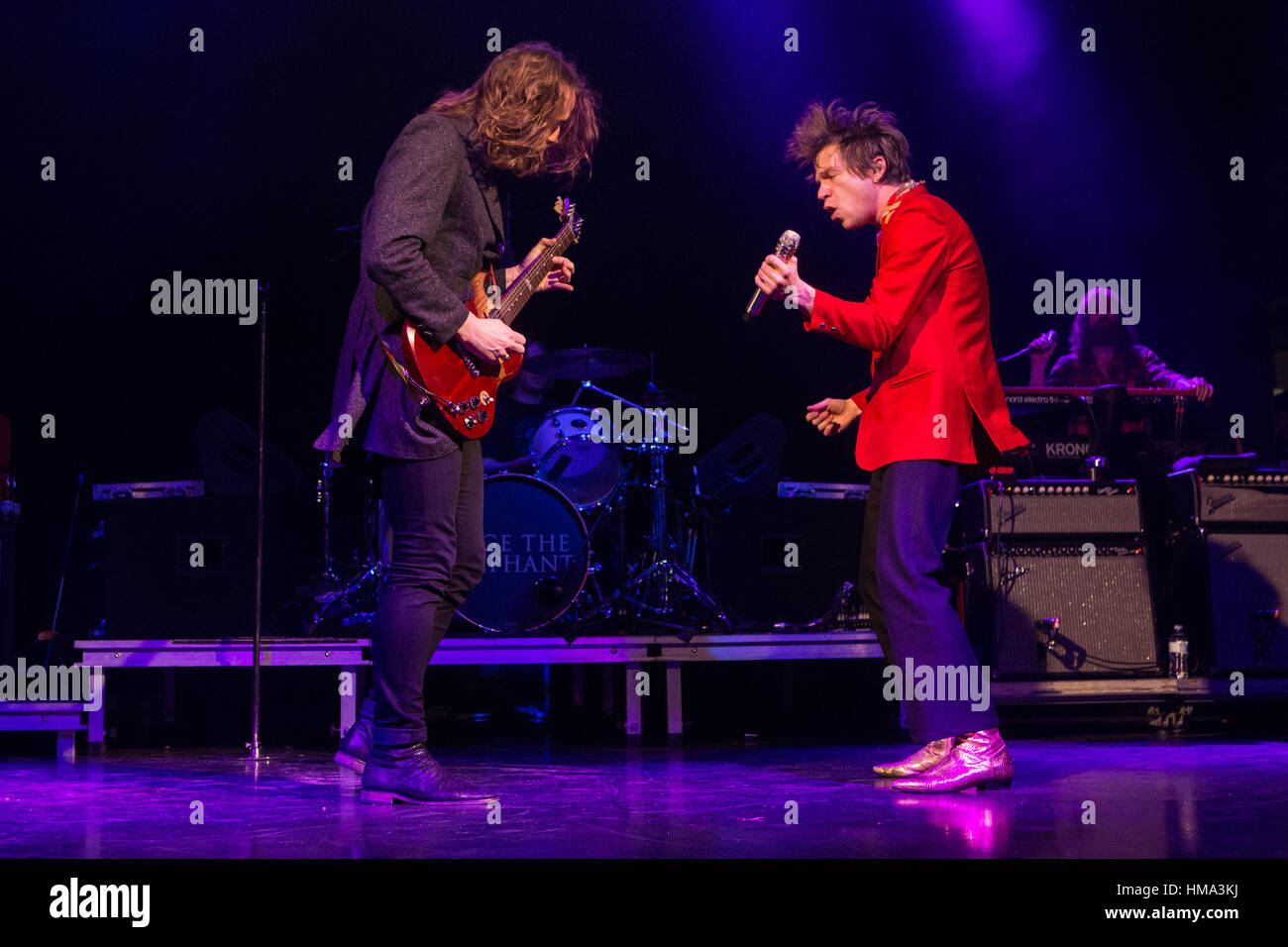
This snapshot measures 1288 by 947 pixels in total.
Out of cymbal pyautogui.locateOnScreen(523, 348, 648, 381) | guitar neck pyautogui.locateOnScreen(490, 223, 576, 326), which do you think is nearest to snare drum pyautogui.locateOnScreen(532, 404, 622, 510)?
cymbal pyautogui.locateOnScreen(523, 348, 648, 381)

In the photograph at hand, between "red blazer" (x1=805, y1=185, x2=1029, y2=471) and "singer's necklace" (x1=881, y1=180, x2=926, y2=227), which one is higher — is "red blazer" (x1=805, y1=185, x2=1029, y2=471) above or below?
below

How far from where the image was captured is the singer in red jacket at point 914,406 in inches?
120

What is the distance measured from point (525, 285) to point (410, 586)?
0.86 m

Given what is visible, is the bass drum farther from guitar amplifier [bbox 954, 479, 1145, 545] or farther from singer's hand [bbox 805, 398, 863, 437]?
singer's hand [bbox 805, 398, 863, 437]

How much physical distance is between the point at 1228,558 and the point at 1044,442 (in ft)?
3.45

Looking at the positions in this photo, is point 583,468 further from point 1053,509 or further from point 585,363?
point 1053,509

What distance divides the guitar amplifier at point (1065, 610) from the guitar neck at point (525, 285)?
277 centimetres

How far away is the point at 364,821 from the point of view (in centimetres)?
256

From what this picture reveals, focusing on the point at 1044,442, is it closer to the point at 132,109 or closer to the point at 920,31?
the point at 920,31

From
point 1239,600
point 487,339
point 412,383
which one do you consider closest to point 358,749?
point 412,383

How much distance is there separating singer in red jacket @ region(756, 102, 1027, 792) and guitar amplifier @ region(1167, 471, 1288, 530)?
2410 mm

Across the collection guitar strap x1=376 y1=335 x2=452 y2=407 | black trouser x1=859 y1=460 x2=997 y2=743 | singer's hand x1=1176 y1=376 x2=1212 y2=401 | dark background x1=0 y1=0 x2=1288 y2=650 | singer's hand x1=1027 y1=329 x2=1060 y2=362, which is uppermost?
dark background x1=0 y1=0 x2=1288 y2=650

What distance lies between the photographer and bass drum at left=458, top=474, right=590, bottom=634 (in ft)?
18.6
